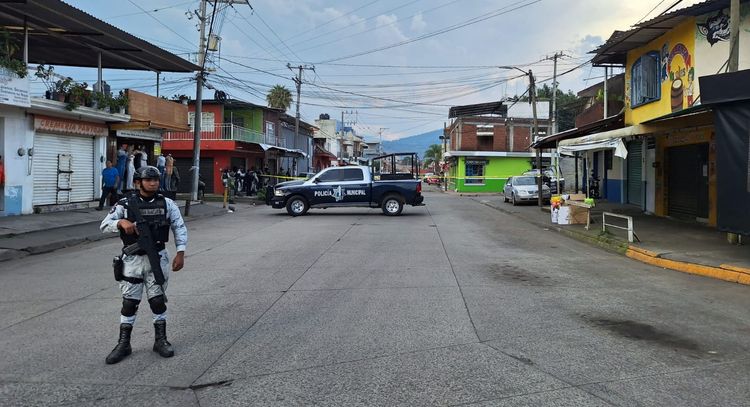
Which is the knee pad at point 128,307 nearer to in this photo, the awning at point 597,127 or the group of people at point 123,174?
the group of people at point 123,174

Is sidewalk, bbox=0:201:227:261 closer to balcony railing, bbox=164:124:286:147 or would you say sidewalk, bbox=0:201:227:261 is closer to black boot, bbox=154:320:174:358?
black boot, bbox=154:320:174:358

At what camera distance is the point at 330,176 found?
21469 millimetres

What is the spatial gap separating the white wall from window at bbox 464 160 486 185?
39357mm

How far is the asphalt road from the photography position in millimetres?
4281

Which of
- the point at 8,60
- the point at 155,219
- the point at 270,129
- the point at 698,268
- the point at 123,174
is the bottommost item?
the point at 698,268

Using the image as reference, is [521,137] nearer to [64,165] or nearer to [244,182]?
[244,182]

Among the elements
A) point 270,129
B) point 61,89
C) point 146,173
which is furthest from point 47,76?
point 270,129

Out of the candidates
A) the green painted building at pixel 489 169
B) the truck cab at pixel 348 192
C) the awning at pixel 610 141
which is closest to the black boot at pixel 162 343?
the awning at pixel 610 141

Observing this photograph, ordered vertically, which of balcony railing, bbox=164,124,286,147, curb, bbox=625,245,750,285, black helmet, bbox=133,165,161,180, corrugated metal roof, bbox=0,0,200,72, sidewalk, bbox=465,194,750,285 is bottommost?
curb, bbox=625,245,750,285

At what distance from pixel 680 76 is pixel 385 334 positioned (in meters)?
13.8

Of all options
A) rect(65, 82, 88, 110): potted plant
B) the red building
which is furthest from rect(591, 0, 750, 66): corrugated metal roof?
the red building

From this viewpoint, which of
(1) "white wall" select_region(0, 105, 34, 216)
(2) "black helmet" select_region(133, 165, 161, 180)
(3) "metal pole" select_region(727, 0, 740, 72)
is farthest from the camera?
(1) "white wall" select_region(0, 105, 34, 216)

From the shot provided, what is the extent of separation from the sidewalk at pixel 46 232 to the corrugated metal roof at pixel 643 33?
15.6 metres

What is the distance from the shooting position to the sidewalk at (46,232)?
39.3ft
